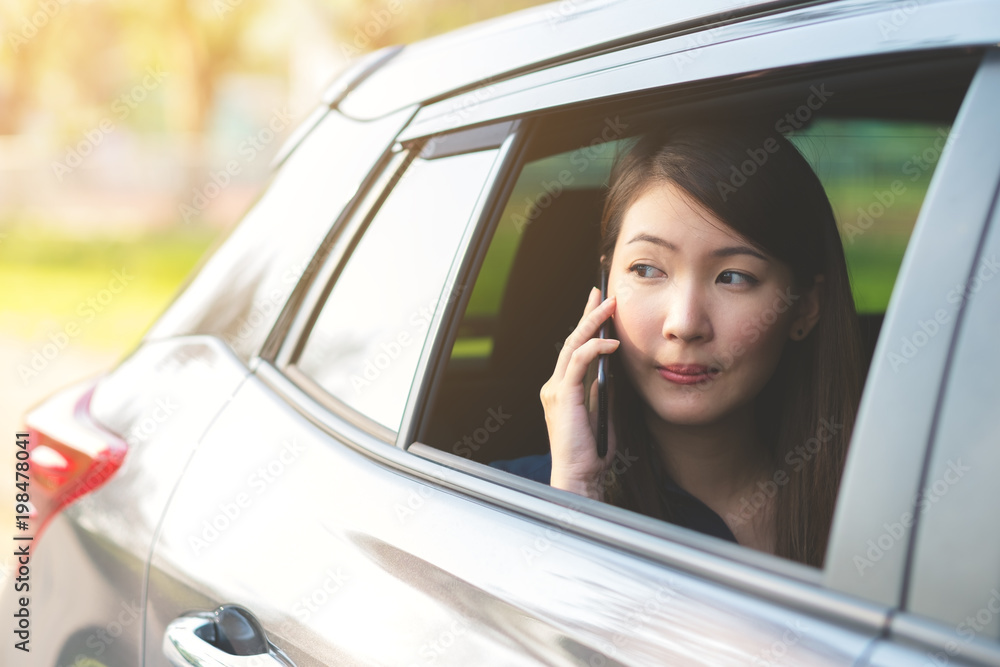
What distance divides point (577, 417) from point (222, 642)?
0.68 metres

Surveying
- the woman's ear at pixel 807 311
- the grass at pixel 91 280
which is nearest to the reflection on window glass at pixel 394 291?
the woman's ear at pixel 807 311

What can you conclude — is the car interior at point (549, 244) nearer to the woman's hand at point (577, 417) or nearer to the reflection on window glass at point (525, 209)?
the reflection on window glass at point (525, 209)

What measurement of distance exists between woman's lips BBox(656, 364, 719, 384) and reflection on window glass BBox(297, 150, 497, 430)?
394 millimetres

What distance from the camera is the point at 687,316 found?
159 centimetres

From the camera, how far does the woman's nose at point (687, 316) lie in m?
1.59

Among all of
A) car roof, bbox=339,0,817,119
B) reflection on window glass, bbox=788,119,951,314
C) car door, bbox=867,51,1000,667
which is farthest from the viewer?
reflection on window glass, bbox=788,119,951,314

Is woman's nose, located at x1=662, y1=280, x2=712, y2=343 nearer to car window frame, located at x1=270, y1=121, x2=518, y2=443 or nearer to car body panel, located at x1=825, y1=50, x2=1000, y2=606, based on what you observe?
car window frame, located at x1=270, y1=121, x2=518, y2=443

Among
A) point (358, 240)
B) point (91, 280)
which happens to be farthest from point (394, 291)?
point (91, 280)

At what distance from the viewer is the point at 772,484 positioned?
6.06 feet

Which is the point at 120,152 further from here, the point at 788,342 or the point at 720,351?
the point at 720,351

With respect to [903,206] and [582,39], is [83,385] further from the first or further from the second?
[903,206]

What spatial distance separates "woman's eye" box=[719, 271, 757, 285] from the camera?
5.43ft

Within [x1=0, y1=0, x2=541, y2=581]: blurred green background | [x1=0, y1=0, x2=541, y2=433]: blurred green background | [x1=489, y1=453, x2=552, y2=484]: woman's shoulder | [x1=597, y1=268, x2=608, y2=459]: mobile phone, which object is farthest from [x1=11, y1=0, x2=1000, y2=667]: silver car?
[x1=0, y1=0, x2=541, y2=433]: blurred green background

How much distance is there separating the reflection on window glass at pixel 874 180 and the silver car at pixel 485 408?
0.05m
